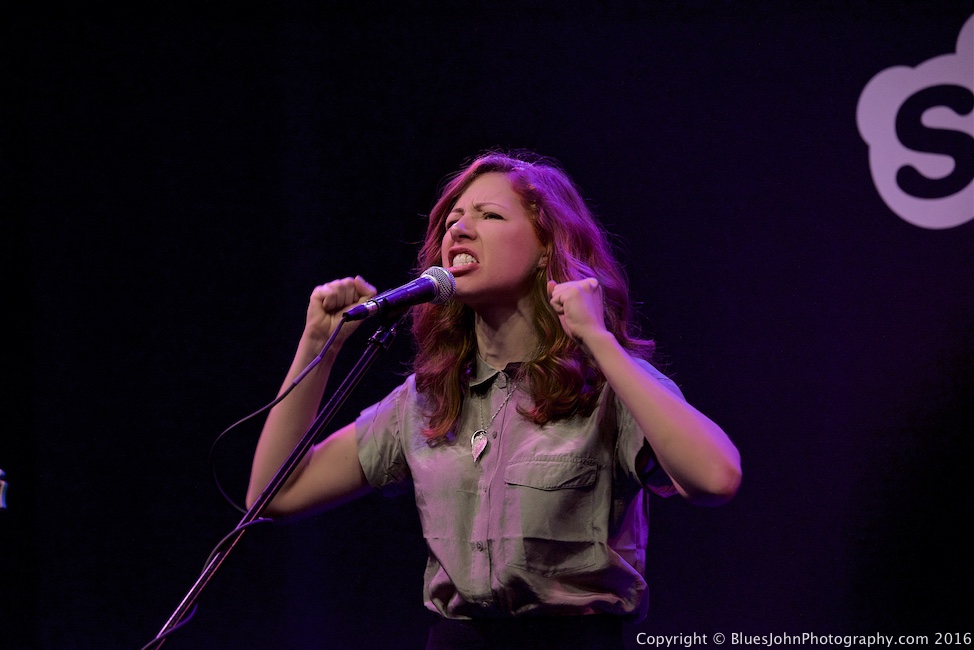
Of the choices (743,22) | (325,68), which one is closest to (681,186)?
(743,22)

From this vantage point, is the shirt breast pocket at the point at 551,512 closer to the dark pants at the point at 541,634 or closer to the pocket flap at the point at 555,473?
the pocket flap at the point at 555,473

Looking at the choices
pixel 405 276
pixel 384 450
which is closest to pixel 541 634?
pixel 384 450

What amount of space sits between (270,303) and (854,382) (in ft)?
6.12

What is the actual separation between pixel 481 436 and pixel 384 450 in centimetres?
27

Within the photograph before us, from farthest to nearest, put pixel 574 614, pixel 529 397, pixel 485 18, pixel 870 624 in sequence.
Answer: pixel 485 18 < pixel 870 624 < pixel 529 397 < pixel 574 614

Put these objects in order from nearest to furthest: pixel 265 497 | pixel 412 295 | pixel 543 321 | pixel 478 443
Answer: pixel 265 497 → pixel 412 295 → pixel 478 443 → pixel 543 321

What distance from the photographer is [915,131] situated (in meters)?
2.72

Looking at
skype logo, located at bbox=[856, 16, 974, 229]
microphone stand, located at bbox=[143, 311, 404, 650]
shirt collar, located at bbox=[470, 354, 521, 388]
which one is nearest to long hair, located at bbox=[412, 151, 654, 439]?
shirt collar, located at bbox=[470, 354, 521, 388]

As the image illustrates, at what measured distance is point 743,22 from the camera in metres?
2.77

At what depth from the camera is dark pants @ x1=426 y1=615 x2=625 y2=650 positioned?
1.66m

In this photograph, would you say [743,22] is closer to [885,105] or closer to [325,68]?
[885,105]

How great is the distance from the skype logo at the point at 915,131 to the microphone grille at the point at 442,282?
5.38 feet

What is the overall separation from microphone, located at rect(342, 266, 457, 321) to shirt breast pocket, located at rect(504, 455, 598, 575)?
1.27ft

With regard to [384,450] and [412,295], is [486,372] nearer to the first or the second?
[384,450]
